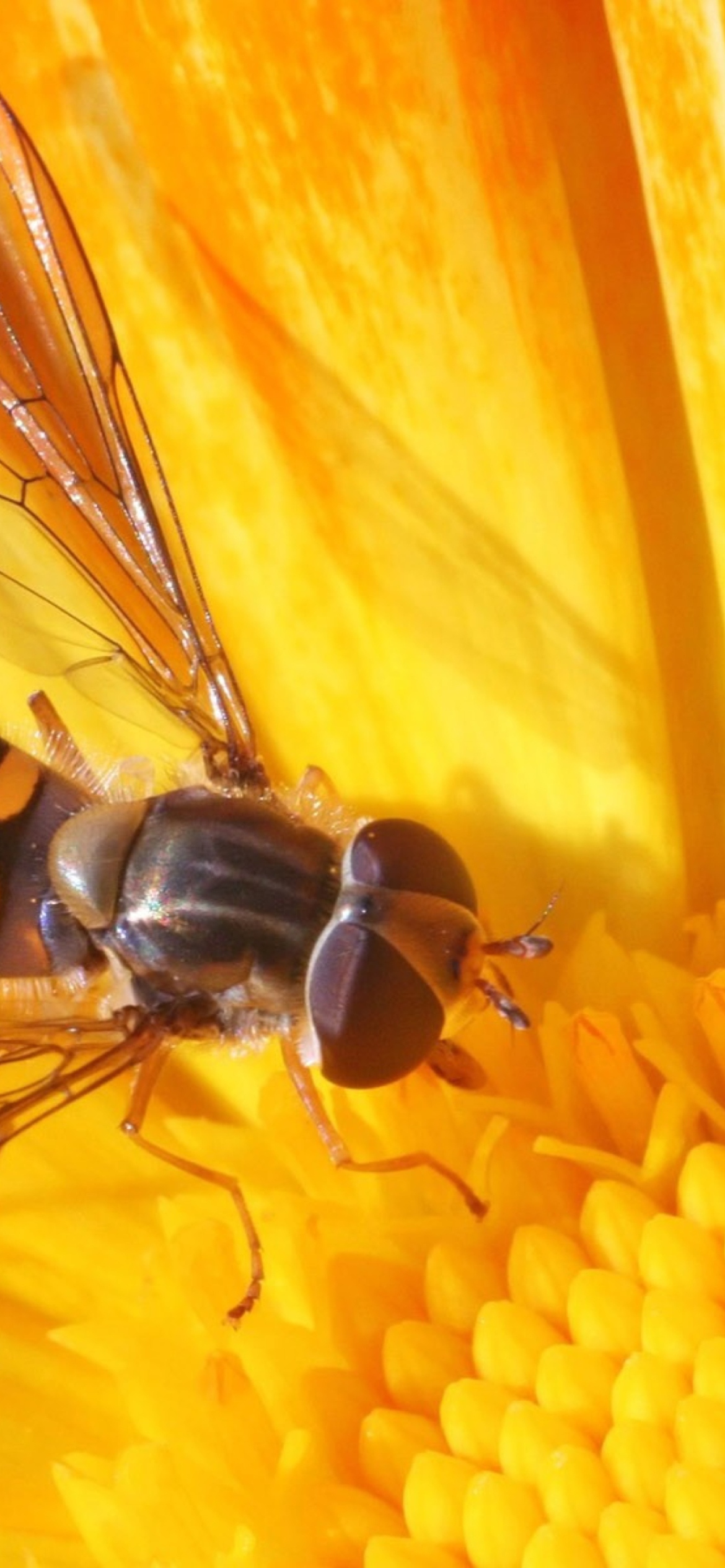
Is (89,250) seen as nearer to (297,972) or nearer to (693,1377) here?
(297,972)

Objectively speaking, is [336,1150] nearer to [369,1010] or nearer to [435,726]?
[369,1010]

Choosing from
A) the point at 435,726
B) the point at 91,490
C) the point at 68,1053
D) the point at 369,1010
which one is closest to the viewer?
the point at 369,1010

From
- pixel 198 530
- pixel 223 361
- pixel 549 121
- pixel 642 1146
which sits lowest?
pixel 642 1146

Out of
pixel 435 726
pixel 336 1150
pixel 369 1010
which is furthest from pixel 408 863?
pixel 435 726

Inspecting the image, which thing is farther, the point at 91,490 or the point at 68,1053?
the point at 91,490

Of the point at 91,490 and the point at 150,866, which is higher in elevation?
the point at 91,490

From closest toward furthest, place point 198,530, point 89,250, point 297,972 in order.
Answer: point 297,972, point 89,250, point 198,530

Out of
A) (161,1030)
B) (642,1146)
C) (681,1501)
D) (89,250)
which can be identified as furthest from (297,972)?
(89,250)
